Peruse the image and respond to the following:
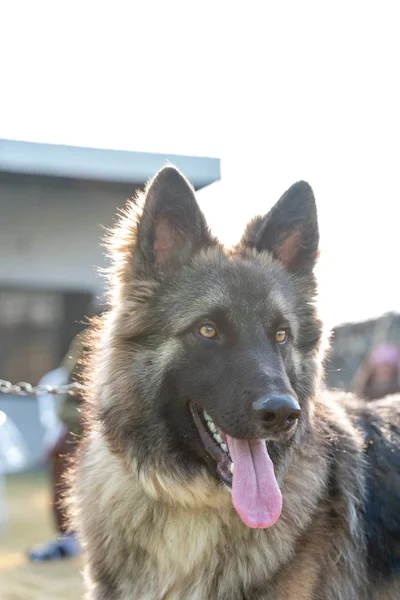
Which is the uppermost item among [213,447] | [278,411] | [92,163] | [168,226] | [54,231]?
[92,163]

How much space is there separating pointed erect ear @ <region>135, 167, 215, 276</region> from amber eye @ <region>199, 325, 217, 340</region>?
1.19 feet

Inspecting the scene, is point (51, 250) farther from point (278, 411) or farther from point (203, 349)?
point (278, 411)

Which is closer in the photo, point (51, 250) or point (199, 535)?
point (199, 535)

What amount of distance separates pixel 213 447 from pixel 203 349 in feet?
1.38

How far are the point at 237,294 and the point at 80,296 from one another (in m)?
12.2

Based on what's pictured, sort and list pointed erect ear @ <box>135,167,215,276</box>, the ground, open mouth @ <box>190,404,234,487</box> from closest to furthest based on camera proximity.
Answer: open mouth @ <box>190,404,234,487</box> → pointed erect ear @ <box>135,167,215,276</box> → the ground

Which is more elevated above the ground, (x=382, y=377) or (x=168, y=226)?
(x=168, y=226)

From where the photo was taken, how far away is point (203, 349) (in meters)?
3.46

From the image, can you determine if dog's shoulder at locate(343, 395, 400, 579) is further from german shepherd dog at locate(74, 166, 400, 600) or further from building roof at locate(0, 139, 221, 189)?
building roof at locate(0, 139, 221, 189)

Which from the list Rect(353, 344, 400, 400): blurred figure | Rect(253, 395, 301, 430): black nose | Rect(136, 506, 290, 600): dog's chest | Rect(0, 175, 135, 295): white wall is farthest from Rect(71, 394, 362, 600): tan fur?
Rect(0, 175, 135, 295): white wall

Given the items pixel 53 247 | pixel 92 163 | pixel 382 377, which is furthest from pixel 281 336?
pixel 53 247

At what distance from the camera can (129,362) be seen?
3.57 metres

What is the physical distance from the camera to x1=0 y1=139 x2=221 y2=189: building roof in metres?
14.1

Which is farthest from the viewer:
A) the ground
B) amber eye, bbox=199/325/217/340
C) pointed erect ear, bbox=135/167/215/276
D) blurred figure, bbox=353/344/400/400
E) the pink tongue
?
blurred figure, bbox=353/344/400/400
